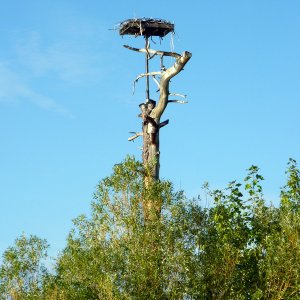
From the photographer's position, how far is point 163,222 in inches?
1351

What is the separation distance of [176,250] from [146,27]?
1582cm

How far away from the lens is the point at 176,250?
33062 millimetres

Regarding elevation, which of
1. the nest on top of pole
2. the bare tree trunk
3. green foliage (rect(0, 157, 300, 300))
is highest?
the nest on top of pole

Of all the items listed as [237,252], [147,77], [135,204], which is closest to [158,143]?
[147,77]

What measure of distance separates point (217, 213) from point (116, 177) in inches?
188

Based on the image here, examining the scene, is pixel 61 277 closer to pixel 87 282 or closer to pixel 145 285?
pixel 87 282

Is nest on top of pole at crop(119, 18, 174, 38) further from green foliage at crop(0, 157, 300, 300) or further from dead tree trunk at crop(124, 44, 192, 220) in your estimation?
green foliage at crop(0, 157, 300, 300)

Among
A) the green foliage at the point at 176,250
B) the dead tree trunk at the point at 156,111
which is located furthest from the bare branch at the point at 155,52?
the green foliage at the point at 176,250

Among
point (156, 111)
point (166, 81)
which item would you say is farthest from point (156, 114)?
point (166, 81)

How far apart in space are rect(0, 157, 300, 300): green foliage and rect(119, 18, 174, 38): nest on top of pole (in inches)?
399

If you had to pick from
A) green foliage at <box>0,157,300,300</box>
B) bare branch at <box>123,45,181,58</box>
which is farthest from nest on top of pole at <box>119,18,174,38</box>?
green foliage at <box>0,157,300,300</box>

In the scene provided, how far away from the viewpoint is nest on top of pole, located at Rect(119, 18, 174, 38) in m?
44.6

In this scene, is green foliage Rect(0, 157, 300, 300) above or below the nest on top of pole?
below

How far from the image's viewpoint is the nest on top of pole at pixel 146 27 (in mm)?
44594
